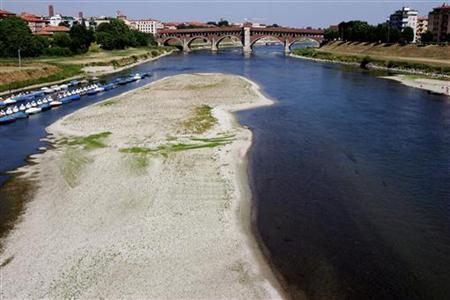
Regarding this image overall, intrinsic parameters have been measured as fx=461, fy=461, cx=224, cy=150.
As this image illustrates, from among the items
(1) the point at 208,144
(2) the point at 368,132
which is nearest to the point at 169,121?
(1) the point at 208,144

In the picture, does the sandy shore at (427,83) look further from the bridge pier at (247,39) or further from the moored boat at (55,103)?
the bridge pier at (247,39)

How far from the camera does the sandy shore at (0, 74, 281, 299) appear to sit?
16.0m

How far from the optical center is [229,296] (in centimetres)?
1539

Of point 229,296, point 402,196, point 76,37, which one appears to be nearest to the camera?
point 229,296

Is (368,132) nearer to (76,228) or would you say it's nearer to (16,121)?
(76,228)

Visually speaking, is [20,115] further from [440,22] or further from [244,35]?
[244,35]

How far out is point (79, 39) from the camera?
111 metres

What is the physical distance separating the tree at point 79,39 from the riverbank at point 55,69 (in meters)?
2.30

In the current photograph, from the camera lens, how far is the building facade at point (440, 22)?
128250 millimetres

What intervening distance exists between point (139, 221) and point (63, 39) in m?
98.6

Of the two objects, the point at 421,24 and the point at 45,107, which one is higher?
the point at 421,24

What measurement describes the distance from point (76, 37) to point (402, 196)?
10137 cm

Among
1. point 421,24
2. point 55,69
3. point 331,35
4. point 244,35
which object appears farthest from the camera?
point 244,35

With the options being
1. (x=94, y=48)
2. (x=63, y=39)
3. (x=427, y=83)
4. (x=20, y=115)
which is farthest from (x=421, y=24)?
(x=20, y=115)
